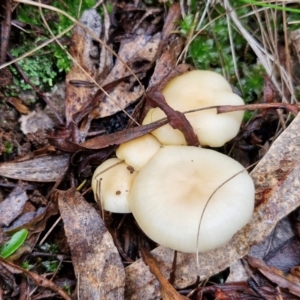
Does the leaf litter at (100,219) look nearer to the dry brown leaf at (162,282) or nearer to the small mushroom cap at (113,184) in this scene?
the dry brown leaf at (162,282)

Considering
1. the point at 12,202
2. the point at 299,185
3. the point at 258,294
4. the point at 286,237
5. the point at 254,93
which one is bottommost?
the point at 258,294

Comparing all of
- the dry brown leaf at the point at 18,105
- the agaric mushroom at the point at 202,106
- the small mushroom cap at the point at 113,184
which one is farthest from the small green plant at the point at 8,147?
the agaric mushroom at the point at 202,106

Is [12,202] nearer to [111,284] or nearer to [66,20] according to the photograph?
[111,284]

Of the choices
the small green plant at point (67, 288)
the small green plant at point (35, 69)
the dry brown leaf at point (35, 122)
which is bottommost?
the small green plant at point (67, 288)

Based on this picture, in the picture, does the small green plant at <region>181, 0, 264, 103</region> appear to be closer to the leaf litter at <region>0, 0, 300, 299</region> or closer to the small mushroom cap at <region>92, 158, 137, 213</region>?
the leaf litter at <region>0, 0, 300, 299</region>

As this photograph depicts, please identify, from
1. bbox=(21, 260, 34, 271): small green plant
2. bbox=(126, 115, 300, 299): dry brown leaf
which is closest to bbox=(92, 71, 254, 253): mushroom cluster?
Result: bbox=(126, 115, 300, 299): dry brown leaf

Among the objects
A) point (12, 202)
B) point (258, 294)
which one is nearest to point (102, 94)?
point (12, 202)

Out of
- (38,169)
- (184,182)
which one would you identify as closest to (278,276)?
(184,182)

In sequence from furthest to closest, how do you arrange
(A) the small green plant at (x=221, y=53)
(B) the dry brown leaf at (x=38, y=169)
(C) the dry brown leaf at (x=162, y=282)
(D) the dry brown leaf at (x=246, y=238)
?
(A) the small green plant at (x=221, y=53)
(B) the dry brown leaf at (x=38, y=169)
(D) the dry brown leaf at (x=246, y=238)
(C) the dry brown leaf at (x=162, y=282)
